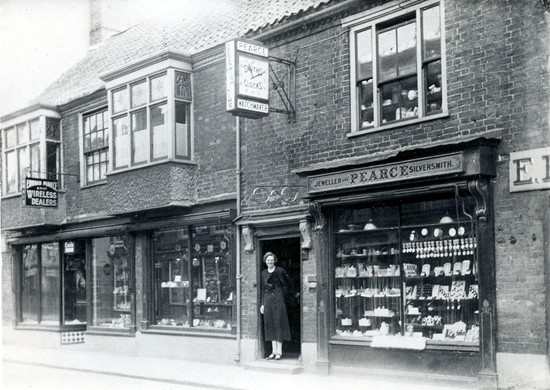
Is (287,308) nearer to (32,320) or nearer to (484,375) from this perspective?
(484,375)

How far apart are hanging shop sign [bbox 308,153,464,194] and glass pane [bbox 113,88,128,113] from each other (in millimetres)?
6207

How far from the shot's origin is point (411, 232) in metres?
11.6

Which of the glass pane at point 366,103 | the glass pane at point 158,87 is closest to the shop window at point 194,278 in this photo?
the glass pane at point 158,87

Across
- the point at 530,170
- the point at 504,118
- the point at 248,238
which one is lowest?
the point at 248,238

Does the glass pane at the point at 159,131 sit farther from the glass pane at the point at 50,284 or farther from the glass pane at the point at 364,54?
the glass pane at the point at 50,284

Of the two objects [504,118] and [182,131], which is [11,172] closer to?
[182,131]

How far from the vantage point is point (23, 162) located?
20.8m

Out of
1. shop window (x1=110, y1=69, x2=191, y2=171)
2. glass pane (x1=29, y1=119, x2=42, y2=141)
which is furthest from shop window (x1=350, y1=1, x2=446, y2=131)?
glass pane (x1=29, y1=119, x2=42, y2=141)

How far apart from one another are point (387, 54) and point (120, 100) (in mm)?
7693

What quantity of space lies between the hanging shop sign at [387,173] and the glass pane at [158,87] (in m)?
4.82

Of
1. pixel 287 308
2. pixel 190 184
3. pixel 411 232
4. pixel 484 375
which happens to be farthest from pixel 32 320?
pixel 484 375

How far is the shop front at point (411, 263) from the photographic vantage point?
1028 cm

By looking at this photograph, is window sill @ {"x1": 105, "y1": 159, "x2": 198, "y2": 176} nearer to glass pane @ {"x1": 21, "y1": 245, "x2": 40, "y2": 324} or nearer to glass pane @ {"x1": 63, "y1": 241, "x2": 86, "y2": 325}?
glass pane @ {"x1": 63, "y1": 241, "x2": 86, "y2": 325}

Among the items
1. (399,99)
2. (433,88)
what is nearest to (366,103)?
(399,99)
